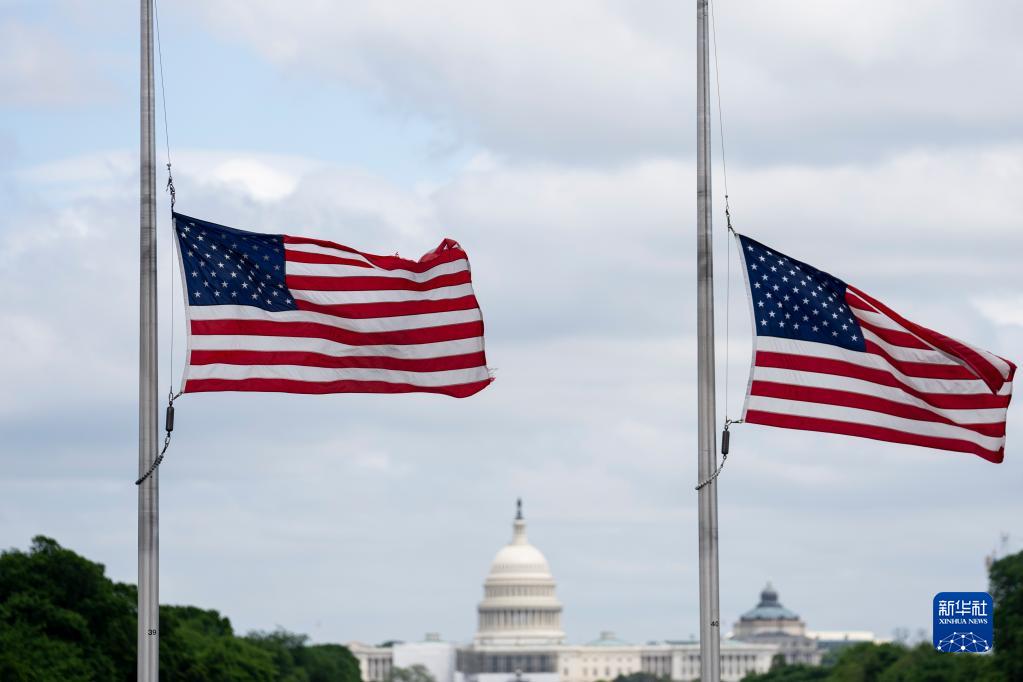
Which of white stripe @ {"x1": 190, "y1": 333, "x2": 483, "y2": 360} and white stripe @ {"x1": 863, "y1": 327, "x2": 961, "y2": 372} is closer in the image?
white stripe @ {"x1": 190, "y1": 333, "x2": 483, "y2": 360}

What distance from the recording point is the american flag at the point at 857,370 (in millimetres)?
34938

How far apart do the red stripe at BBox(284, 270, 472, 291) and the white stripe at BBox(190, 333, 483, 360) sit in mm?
822

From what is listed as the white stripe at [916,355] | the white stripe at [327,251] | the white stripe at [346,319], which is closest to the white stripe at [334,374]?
the white stripe at [346,319]

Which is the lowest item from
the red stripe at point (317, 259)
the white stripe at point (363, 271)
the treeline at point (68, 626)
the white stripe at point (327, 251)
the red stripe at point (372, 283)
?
the treeline at point (68, 626)

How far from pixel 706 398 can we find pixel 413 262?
5007mm

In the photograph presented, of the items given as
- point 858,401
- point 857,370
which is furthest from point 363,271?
point 858,401

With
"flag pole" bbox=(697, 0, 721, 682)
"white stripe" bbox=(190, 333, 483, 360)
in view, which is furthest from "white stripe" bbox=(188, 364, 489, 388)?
"flag pole" bbox=(697, 0, 721, 682)

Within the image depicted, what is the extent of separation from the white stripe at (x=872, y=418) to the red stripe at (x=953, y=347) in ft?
2.63

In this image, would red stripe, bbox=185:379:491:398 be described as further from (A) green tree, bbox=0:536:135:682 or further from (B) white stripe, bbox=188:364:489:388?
(A) green tree, bbox=0:536:135:682

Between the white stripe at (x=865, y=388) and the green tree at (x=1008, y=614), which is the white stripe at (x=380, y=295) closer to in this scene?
the white stripe at (x=865, y=388)

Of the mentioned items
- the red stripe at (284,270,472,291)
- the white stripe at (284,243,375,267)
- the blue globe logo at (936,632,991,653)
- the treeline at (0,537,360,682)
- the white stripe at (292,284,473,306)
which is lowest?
the blue globe logo at (936,632,991,653)

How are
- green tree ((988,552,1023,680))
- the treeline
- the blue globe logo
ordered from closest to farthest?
the blue globe logo
the treeline
green tree ((988,552,1023,680))

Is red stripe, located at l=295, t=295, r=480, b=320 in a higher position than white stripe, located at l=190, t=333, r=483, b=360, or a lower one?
higher

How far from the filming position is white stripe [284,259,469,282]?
3600 cm
